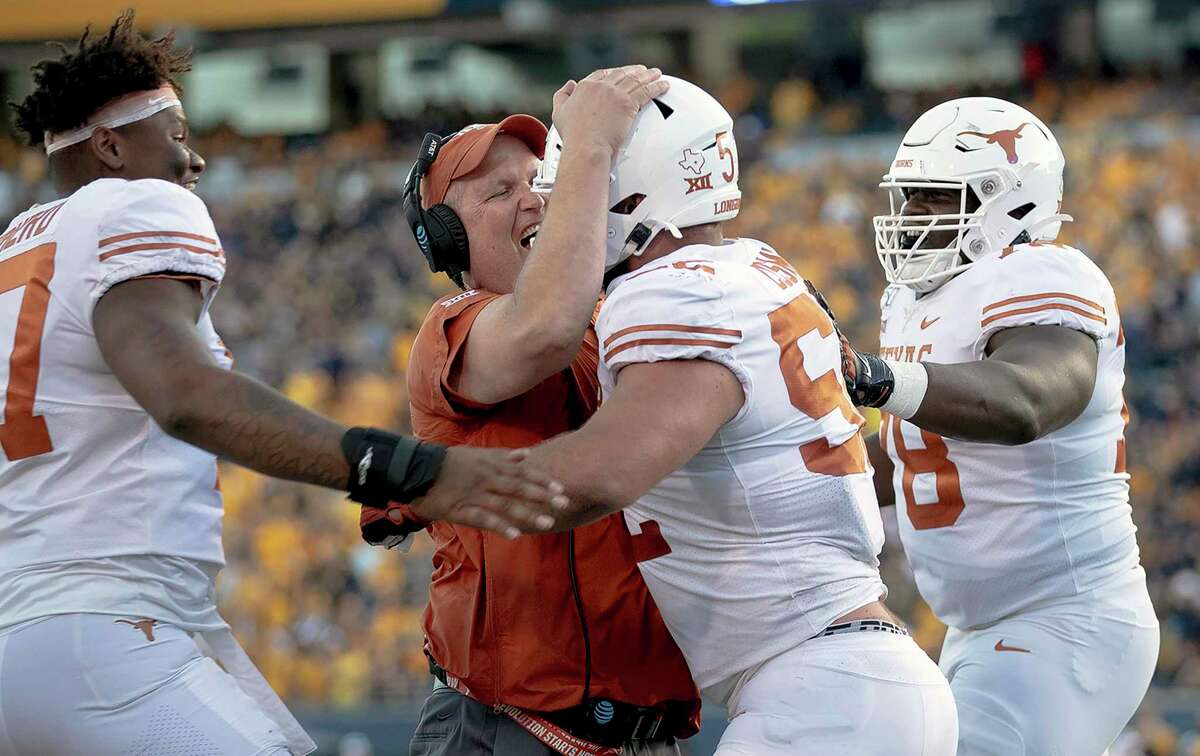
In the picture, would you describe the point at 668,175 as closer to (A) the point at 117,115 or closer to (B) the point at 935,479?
(A) the point at 117,115

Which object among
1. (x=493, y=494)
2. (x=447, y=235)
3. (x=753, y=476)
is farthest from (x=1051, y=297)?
(x=493, y=494)

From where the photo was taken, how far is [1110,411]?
405 cm

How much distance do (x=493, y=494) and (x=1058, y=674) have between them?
72.5 inches

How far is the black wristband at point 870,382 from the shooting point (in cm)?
321

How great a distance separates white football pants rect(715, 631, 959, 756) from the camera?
280 cm

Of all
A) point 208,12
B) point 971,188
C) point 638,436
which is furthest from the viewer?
point 208,12

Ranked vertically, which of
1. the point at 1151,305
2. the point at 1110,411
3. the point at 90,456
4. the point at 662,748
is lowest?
the point at 1151,305

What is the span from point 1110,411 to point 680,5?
46.9 feet

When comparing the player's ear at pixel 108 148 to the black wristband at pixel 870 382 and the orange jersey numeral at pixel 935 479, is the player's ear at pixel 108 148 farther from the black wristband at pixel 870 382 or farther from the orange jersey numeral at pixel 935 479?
the orange jersey numeral at pixel 935 479

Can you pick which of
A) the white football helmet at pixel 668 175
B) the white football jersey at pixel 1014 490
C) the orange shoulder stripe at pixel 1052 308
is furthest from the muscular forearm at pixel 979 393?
the white football helmet at pixel 668 175

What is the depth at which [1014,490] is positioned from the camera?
3.95 metres

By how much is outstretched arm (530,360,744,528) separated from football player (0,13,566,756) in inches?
2.8

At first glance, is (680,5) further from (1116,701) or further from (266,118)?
(1116,701)

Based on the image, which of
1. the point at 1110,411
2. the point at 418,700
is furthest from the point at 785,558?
the point at 418,700
